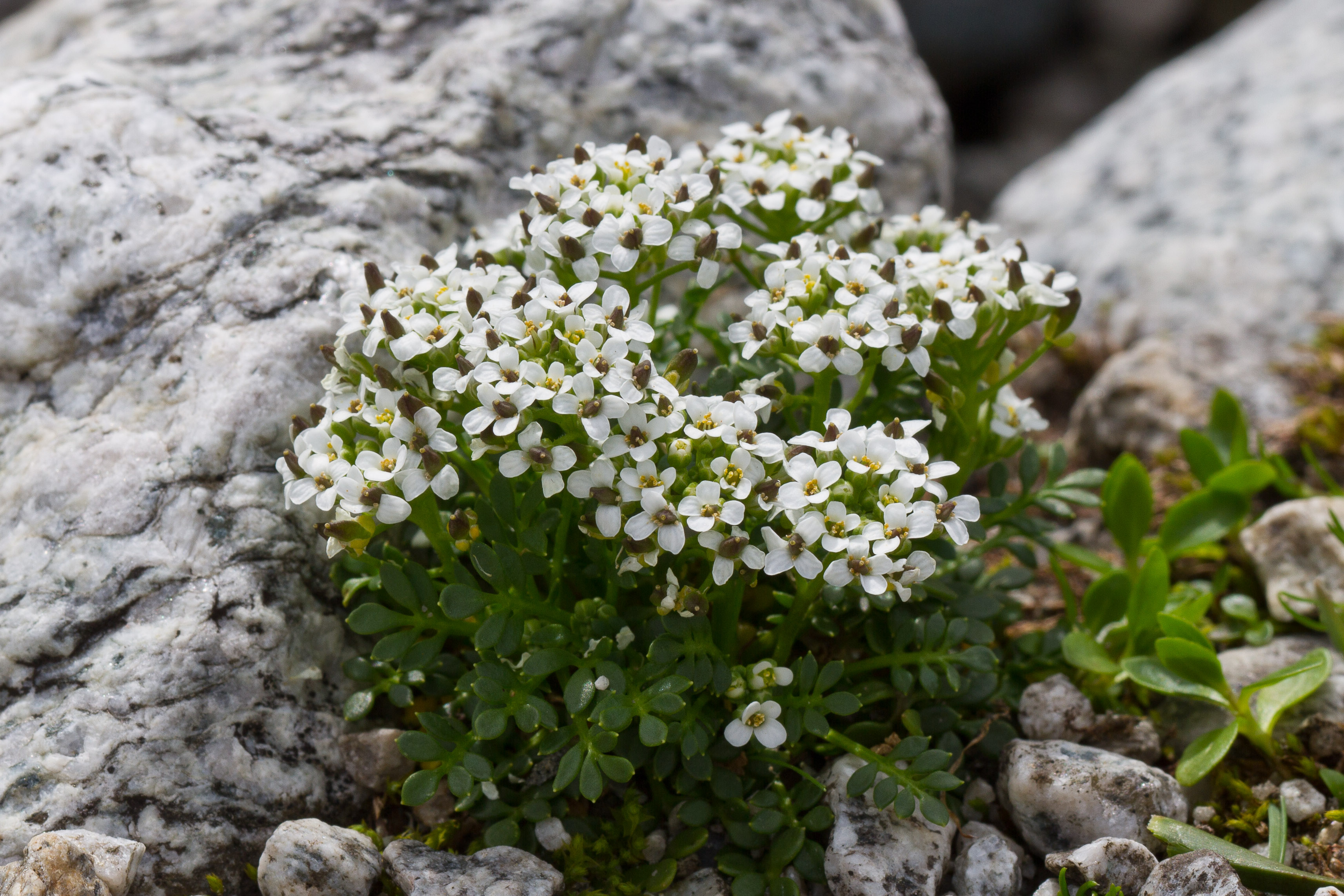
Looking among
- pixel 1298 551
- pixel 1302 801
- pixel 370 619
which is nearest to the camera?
pixel 370 619

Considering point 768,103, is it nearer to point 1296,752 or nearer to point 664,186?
point 664,186

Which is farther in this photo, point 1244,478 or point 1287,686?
point 1244,478

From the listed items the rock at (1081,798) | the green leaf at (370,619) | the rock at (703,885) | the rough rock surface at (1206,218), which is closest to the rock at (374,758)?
the green leaf at (370,619)

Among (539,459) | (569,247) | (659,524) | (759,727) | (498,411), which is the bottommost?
(759,727)

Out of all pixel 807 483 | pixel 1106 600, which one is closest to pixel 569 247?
pixel 807 483

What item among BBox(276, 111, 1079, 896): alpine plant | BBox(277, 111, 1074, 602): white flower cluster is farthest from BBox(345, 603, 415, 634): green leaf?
BBox(277, 111, 1074, 602): white flower cluster

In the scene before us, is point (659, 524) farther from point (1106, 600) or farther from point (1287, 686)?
point (1287, 686)

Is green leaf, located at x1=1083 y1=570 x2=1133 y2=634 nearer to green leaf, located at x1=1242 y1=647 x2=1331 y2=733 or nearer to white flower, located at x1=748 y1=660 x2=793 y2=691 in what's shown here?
green leaf, located at x1=1242 y1=647 x2=1331 y2=733

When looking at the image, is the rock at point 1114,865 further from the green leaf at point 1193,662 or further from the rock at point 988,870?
the green leaf at point 1193,662
